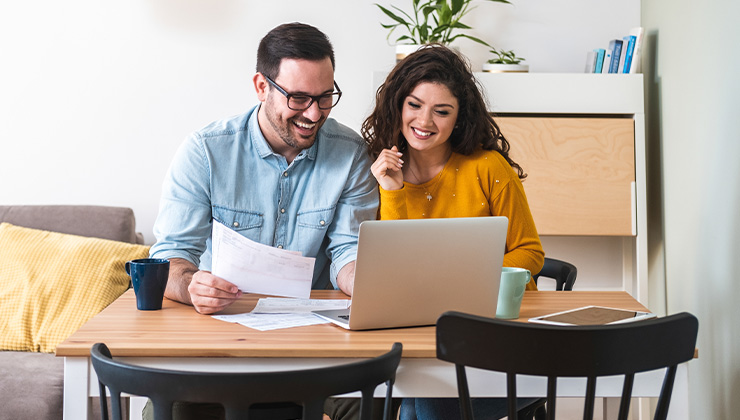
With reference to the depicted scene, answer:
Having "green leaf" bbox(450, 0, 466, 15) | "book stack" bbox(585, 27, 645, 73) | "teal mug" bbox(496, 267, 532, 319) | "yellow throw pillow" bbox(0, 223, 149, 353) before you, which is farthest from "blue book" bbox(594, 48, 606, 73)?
"yellow throw pillow" bbox(0, 223, 149, 353)

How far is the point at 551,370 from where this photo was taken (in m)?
1.07

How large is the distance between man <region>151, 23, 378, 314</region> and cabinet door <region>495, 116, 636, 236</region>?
3.53 ft

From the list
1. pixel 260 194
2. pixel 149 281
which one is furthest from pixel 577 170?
pixel 149 281

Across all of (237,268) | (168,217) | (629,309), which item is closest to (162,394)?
(237,268)

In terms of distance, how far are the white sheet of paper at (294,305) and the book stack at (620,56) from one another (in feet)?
5.66

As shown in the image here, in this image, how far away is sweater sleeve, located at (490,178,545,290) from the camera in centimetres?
203

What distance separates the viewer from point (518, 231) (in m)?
2.08

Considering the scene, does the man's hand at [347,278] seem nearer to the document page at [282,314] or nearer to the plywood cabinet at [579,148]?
the document page at [282,314]

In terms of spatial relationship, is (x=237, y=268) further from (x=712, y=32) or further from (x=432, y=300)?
(x=712, y=32)

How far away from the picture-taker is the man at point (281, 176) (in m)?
1.86

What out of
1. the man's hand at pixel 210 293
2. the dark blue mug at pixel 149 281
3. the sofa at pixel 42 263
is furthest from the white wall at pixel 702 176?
the sofa at pixel 42 263

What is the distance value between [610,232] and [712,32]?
860 millimetres

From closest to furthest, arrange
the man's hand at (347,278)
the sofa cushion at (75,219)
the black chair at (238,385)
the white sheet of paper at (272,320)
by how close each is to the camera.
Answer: the black chair at (238,385) < the white sheet of paper at (272,320) < the man's hand at (347,278) < the sofa cushion at (75,219)

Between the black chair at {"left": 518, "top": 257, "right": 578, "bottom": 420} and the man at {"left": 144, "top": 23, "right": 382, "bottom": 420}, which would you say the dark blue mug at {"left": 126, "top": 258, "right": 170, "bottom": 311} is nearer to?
the man at {"left": 144, "top": 23, "right": 382, "bottom": 420}
